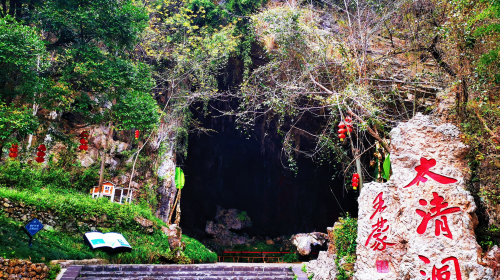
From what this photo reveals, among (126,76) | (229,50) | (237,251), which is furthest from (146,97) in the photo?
(237,251)

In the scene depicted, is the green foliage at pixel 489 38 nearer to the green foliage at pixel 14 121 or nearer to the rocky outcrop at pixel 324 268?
the rocky outcrop at pixel 324 268

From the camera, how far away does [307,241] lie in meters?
11.7

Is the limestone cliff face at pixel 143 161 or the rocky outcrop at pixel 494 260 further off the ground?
the limestone cliff face at pixel 143 161

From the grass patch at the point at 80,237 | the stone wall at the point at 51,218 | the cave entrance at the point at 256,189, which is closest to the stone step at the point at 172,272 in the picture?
the grass patch at the point at 80,237

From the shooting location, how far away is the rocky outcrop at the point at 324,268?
631cm

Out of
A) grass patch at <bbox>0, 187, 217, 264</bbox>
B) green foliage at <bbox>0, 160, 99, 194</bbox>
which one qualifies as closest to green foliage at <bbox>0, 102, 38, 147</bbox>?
grass patch at <bbox>0, 187, 217, 264</bbox>

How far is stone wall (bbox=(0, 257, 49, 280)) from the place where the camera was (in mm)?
5430

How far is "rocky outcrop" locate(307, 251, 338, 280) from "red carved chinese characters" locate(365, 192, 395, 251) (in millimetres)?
1439

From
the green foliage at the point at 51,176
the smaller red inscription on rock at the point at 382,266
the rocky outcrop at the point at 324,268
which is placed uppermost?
the green foliage at the point at 51,176

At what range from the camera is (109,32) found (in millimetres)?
6902

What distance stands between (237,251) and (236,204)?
2.76 metres

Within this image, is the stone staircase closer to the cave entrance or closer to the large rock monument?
the large rock monument

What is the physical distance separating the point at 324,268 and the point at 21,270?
218 inches

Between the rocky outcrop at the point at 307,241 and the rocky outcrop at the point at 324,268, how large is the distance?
4.58m
